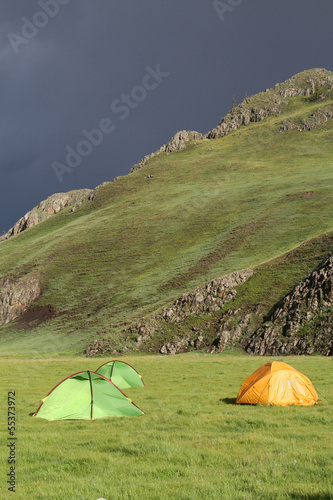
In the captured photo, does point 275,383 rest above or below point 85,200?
below

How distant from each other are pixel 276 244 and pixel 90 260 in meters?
51.6

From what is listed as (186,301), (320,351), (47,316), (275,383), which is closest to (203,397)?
(275,383)

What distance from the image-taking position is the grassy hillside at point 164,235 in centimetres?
7488

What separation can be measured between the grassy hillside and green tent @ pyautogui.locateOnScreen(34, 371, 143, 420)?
147 ft

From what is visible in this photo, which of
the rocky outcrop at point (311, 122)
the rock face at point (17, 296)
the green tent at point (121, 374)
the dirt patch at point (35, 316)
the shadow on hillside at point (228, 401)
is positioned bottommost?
the shadow on hillside at point (228, 401)

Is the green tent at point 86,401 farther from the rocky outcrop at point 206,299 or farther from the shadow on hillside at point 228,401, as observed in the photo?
the rocky outcrop at point 206,299

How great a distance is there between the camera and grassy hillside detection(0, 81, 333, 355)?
2948 inches

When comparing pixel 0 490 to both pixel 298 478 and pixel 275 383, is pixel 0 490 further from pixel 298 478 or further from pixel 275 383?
pixel 275 383

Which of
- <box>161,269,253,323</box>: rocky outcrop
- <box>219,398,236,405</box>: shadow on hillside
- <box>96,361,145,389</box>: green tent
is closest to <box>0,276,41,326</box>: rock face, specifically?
<box>161,269,253,323</box>: rocky outcrop

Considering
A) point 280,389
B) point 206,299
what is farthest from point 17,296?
point 280,389

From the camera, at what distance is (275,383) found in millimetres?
16781

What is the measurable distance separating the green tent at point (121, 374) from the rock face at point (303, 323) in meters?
22.6

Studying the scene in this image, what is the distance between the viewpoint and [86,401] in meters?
16.0

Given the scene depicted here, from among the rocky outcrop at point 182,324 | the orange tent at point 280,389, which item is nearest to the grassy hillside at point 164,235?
the rocky outcrop at point 182,324
